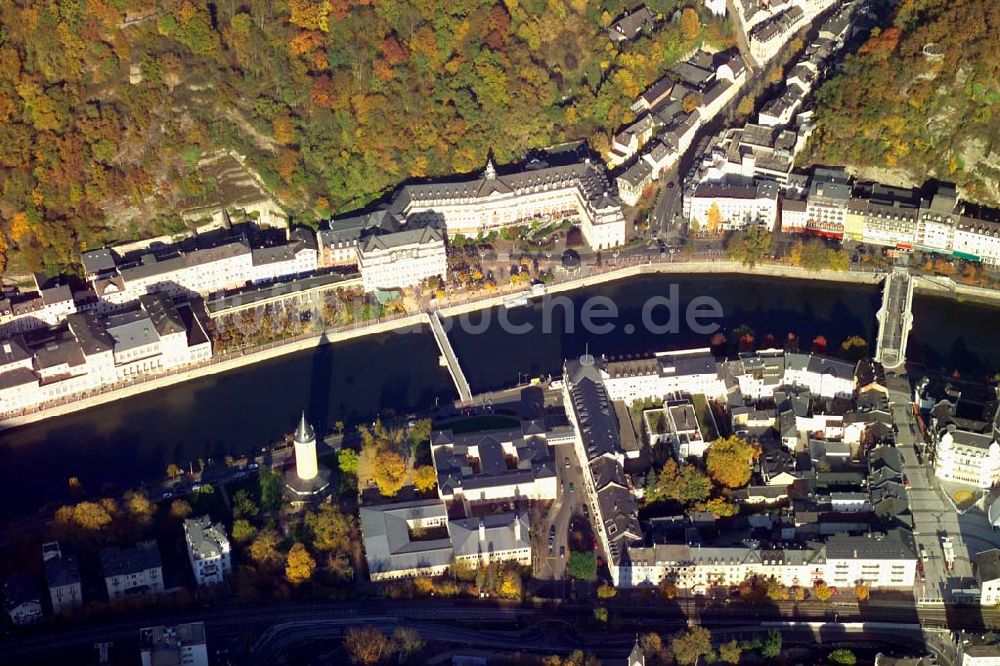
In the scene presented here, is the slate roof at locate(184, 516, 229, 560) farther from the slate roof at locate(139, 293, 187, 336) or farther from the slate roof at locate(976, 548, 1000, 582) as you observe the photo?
the slate roof at locate(976, 548, 1000, 582)

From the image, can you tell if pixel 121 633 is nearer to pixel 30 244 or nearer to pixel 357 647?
pixel 357 647

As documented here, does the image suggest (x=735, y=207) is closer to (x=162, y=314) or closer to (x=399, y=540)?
(x=399, y=540)

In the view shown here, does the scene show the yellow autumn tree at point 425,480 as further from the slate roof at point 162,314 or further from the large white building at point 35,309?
the large white building at point 35,309

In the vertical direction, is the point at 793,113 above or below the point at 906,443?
above

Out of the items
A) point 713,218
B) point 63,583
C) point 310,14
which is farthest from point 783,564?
point 310,14

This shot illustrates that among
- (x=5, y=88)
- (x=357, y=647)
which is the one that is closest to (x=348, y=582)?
(x=357, y=647)
